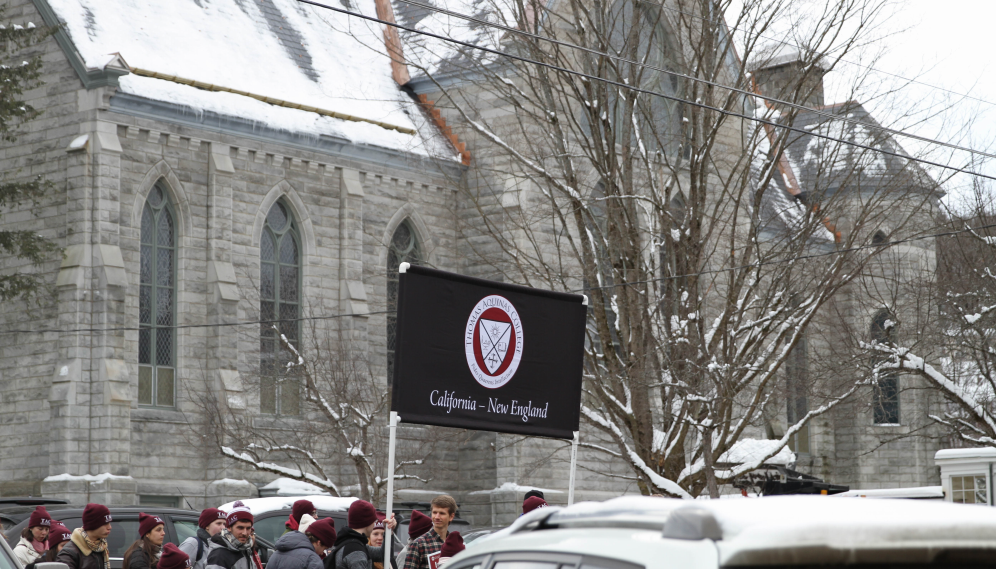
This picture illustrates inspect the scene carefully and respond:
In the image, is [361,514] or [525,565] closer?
[525,565]

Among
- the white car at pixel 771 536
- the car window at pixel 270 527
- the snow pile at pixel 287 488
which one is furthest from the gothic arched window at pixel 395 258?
the white car at pixel 771 536

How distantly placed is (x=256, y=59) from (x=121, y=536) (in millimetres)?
17780

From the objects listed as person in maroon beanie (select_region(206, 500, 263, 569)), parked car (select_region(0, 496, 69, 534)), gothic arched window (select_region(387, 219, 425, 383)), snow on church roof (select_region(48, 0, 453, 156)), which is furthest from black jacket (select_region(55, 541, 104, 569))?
gothic arched window (select_region(387, 219, 425, 383))

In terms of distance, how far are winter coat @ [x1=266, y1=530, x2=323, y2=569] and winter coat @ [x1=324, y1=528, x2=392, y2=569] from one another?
21 centimetres

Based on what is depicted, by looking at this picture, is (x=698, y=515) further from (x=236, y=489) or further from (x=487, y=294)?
(x=236, y=489)

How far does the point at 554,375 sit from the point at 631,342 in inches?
409

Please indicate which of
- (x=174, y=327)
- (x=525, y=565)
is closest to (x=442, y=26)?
(x=174, y=327)

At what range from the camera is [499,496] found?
30250 mm

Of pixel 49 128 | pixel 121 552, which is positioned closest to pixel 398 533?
pixel 121 552

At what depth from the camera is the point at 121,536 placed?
46.0ft

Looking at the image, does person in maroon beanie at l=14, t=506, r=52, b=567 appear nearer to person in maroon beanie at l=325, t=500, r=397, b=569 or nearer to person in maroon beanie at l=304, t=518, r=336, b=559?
person in maroon beanie at l=304, t=518, r=336, b=559

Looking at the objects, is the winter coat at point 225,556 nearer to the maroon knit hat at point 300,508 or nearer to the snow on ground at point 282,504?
the maroon knit hat at point 300,508

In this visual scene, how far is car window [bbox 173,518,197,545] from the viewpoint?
1437 centimetres

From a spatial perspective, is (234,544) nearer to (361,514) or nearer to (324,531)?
(324,531)
